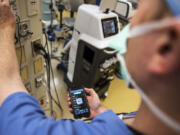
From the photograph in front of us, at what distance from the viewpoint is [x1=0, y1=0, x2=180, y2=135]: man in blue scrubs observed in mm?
346

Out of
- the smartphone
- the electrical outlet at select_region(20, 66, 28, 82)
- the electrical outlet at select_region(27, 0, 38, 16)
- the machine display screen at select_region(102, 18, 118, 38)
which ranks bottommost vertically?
the smartphone

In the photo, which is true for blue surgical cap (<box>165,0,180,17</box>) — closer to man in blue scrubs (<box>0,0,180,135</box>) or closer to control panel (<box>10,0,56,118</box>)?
man in blue scrubs (<box>0,0,180,135</box>)

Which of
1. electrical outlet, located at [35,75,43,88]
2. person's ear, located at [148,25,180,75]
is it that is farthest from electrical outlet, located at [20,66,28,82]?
person's ear, located at [148,25,180,75]

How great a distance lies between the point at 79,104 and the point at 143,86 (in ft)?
2.09

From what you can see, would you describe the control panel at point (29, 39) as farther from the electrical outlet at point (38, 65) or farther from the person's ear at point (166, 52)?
the person's ear at point (166, 52)

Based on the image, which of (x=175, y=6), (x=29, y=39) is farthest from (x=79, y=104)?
(x=175, y=6)

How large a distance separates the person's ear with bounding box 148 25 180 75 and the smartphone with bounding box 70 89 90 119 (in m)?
0.70

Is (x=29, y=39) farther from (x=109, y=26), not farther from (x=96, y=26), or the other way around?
(x=109, y=26)

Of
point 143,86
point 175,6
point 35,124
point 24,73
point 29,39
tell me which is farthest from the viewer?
point 24,73

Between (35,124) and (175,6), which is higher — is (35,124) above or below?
below

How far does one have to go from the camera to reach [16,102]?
0.61 m

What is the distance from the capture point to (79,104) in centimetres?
100

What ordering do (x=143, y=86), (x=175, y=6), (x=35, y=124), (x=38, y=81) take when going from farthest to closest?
(x=38, y=81) < (x=35, y=124) < (x=143, y=86) < (x=175, y=6)

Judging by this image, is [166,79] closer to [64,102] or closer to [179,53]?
[179,53]
